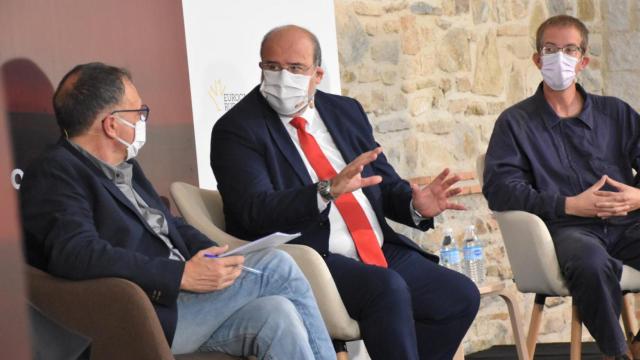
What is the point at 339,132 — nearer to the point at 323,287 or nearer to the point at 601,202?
the point at 323,287

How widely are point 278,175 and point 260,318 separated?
0.89 m

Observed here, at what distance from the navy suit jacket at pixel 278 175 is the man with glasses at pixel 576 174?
0.67 meters

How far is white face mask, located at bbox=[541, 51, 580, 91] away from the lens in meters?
4.41

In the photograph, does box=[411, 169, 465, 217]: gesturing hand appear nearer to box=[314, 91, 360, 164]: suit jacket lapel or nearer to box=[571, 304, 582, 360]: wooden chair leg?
box=[314, 91, 360, 164]: suit jacket lapel

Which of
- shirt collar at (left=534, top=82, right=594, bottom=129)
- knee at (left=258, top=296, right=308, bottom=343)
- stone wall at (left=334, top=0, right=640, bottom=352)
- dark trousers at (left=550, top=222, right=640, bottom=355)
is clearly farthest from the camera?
stone wall at (left=334, top=0, right=640, bottom=352)

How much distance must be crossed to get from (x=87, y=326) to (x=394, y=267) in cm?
138

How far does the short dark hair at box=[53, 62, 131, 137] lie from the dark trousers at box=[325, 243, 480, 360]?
36.4 inches

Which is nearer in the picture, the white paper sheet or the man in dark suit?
the white paper sheet

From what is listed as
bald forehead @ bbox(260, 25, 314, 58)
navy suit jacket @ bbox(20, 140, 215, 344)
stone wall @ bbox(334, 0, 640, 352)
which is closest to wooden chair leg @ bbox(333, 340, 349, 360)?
navy suit jacket @ bbox(20, 140, 215, 344)

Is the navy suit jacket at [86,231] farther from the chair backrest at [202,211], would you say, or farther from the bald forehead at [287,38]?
the bald forehead at [287,38]

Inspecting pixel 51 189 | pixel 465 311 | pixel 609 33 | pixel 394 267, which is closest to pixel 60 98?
pixel 51 189

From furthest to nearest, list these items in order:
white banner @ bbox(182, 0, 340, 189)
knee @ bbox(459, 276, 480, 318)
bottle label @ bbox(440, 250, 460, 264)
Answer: bottle label @ bbox(440, 250, 460, 264) < white banner @ bbox(182, 0, 340, 189) < knee @ bbox(459, 276, 480, 318)

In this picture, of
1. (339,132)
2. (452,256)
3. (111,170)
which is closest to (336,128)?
(339,132)

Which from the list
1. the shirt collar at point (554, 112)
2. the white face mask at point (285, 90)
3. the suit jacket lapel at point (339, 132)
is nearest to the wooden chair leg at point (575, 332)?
the shirt collar at point (554, 112)
